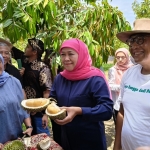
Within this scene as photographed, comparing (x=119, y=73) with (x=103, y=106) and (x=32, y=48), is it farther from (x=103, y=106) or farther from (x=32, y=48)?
(x=103, y=106)

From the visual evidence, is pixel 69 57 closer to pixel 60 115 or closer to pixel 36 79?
pixel 60 115

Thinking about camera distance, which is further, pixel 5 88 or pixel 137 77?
pixel 5 88

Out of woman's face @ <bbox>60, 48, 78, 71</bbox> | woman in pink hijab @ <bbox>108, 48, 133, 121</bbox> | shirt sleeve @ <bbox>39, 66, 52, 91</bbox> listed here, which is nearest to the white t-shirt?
woman's face @ <bbox>60, 48, 78, 71</bbox>

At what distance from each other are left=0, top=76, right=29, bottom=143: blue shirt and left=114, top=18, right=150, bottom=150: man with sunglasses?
3.07 feet

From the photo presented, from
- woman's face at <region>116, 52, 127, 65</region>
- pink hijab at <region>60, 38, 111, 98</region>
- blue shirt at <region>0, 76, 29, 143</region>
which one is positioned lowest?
blue shirt at <region>0, 76, 29, 143</region>

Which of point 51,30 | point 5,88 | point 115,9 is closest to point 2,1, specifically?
point 51,30

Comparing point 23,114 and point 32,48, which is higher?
point 32,48

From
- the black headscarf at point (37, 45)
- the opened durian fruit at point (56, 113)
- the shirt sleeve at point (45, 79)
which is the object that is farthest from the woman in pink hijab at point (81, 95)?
the black headscarf at point (37, 45)

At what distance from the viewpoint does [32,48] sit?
288cm

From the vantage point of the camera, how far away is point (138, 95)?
1.47m

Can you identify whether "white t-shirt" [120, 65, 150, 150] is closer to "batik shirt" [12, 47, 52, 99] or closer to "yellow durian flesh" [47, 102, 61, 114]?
"yellow durian flesh" [47, 102, 61, 114]

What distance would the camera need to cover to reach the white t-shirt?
1.44 metres

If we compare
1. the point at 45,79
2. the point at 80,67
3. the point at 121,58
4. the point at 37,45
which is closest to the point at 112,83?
the point at 121,58

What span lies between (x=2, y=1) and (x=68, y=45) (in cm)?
103
